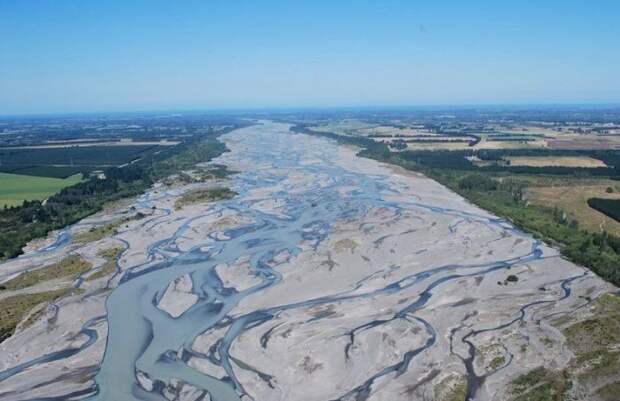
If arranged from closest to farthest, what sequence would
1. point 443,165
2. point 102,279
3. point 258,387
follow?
point 258,387 < point 102,279 < point 443,165

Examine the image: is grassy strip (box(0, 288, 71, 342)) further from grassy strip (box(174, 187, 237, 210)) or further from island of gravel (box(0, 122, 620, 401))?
grassy strip (box(174, 187, 237, 210))

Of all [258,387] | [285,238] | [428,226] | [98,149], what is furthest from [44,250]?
[98,149]

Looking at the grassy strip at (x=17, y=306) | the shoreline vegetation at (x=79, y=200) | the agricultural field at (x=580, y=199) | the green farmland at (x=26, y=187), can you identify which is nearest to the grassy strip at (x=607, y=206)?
the agricultural field at (x=580, y=199)

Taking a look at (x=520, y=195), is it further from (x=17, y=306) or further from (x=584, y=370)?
(x=17, y=306)

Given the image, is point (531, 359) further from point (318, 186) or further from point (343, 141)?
point (343, 141)

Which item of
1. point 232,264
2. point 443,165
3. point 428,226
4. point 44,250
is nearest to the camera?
point 232,264

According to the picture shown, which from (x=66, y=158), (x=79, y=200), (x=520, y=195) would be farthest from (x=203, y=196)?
(x=66, y=158)
